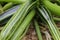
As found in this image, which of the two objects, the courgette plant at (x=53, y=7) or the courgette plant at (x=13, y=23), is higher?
the courgette plant at (x=53, y=7)

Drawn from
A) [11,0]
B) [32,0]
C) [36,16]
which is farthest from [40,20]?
[11,0]

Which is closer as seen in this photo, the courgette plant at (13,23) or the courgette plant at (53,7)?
the courgette plant at (13,23)

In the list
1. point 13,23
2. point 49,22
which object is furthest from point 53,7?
point 13,23

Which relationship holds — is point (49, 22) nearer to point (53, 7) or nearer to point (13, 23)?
point (53, 7)

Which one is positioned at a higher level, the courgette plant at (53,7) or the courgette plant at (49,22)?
the courgette plant at (53,7)

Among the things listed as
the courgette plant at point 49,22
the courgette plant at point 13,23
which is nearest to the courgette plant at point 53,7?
the courgette plant at point 49,22

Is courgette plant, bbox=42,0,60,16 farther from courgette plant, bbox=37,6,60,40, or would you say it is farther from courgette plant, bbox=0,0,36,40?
courgette plant, bbox=0,0,36,40

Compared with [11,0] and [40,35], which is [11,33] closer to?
[40,35]

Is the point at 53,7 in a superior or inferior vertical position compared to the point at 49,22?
superior

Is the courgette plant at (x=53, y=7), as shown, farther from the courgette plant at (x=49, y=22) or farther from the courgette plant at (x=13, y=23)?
the courgette plant at (x=13, y=23)

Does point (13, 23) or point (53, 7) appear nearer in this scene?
point (13, 23)

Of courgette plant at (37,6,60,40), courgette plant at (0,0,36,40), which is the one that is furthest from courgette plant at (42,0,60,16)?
courgette plant at (0,0,36,40)
